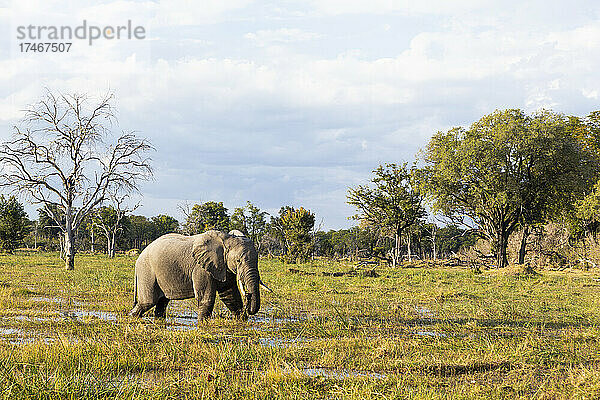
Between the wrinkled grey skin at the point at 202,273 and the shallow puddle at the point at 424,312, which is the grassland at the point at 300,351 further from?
the wrinkled grey skin at the point at 202,273

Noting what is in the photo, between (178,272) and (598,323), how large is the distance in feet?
33.7

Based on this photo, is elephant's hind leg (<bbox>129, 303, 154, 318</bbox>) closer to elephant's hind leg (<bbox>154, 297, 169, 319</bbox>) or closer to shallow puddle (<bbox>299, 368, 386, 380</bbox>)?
elephant's hind leg (<bbox>154, 297, 169, 319</bbox>)

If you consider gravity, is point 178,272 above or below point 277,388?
above

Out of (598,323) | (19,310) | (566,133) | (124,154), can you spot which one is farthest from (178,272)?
(566,133)

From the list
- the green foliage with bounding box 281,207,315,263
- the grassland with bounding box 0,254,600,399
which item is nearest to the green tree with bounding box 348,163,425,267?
the green foliage with bounding box 281,207,315,263

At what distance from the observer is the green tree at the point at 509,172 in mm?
39844

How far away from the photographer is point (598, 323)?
13273 mm

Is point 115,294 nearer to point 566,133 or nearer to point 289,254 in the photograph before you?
point 289,254

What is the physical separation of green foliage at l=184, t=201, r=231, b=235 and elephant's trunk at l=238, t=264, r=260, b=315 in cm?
5534

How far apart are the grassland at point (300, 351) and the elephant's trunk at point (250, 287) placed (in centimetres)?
45

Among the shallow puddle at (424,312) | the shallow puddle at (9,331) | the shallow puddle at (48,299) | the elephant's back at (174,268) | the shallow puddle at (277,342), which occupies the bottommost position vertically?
the shallow puddle at (424,312)

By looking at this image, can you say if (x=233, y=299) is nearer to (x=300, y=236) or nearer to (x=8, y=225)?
(x=300, y=236)

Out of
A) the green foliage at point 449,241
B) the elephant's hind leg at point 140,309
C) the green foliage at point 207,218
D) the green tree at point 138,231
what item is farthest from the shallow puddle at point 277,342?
the green tree at point 138,231

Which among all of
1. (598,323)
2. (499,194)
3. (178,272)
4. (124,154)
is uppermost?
(124,154)
